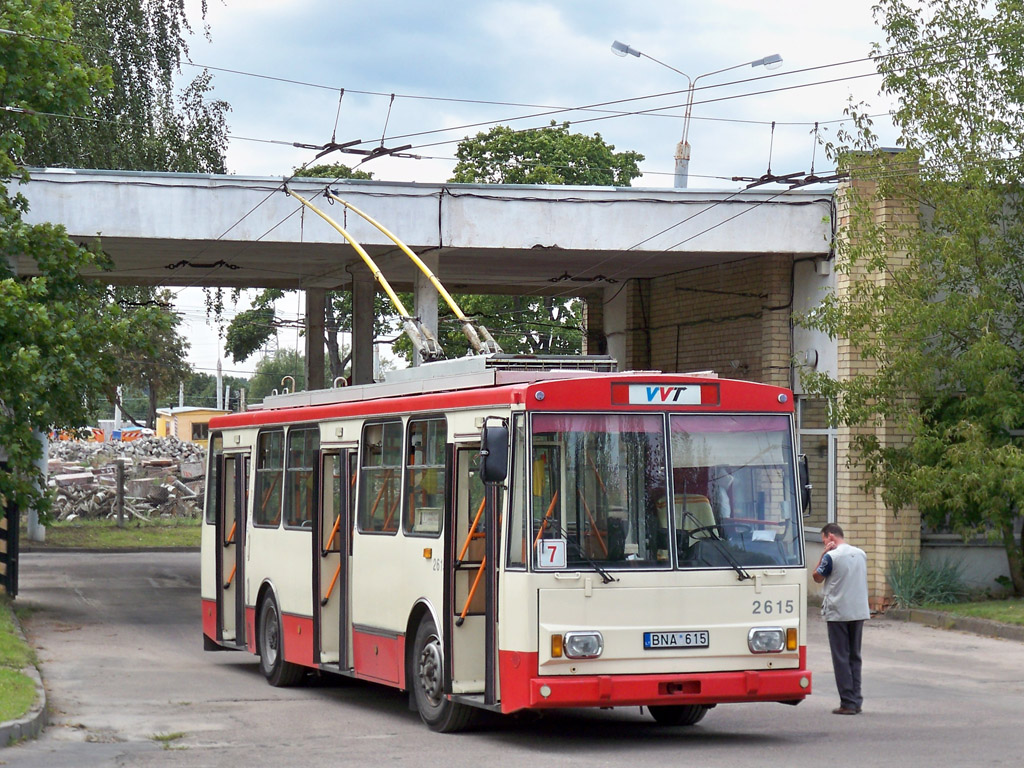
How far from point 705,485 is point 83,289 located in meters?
12.2

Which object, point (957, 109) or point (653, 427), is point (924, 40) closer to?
point (957, 109)

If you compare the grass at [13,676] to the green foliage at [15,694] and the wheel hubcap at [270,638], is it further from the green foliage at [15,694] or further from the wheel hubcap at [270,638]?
the wheel hubcap at [270,638]

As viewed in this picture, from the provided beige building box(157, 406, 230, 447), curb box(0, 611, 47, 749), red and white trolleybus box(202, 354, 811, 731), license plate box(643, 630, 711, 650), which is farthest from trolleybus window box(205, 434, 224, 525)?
beige building box(157, 406, 230, 447)

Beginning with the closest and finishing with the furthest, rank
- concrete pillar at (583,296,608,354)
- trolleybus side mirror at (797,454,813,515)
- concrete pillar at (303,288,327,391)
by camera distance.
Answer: trolleybus side mirror at (797,454,813,515) → concrete pillar at (303,288,327,391) → concrete pillar at (583,296,608,354)

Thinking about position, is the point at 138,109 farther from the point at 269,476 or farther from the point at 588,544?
the point at 588,544

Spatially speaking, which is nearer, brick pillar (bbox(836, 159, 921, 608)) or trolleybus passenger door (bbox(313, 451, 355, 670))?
trolleybus passenger door (bbox(313, 451, 355, 670))

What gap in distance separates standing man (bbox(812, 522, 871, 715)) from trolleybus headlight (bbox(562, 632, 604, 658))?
9.16 ft

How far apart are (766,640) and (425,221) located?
1244cm

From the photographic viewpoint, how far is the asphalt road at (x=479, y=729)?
10094mm

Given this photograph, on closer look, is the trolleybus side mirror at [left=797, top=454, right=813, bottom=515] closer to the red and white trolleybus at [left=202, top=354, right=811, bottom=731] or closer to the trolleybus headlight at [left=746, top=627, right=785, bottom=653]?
the red and white trolleybus at [left=202, top=354, right=811, bottom=731]

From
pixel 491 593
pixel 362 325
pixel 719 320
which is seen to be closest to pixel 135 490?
pixel 362 325

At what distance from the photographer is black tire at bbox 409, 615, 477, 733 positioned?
11.0 m

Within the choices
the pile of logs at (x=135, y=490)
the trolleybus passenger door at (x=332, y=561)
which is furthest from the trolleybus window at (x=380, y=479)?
the pile of logs at (x=135, y=490)

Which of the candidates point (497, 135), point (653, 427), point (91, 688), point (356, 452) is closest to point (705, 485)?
point (653, 427)
